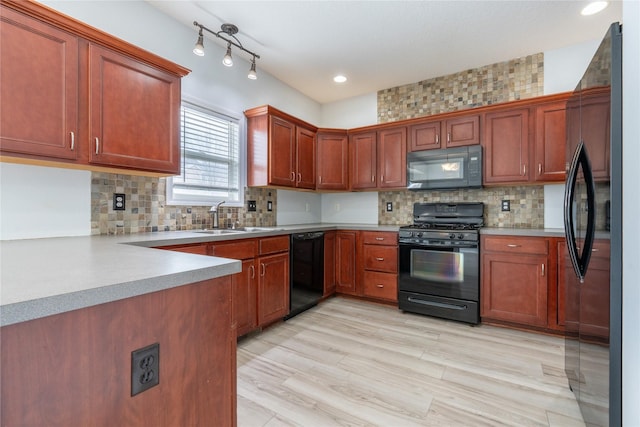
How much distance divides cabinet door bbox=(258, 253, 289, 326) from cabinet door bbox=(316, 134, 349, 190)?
1.38m

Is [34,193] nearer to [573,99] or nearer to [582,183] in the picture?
[582,183]

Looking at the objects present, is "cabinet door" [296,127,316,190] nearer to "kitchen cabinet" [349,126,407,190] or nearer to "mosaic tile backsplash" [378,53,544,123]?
"kitchen cabinet" [349,126,407,190]

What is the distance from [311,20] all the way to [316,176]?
5.75 ft

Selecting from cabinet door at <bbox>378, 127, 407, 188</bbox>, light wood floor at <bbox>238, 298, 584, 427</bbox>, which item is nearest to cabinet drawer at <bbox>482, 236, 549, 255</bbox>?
light wood floor at <bbox>238, 298, 584, 427</bbox>

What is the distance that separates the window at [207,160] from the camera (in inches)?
105

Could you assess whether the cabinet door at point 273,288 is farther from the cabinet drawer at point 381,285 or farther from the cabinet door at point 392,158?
the cabinet door at point 392,158

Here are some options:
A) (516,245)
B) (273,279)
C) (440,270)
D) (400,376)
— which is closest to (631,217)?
(400,376)

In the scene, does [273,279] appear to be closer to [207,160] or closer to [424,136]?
[207,160]

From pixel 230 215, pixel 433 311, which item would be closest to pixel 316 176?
pixel 230 215

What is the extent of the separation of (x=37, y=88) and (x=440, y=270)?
3328mm

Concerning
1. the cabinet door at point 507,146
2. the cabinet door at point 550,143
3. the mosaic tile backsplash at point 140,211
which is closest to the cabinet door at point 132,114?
the mosaic tile backsplash at point 140,211

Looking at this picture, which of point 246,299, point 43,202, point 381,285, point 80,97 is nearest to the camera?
point 80,97

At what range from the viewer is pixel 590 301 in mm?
1378

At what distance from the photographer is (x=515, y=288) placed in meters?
2.71
